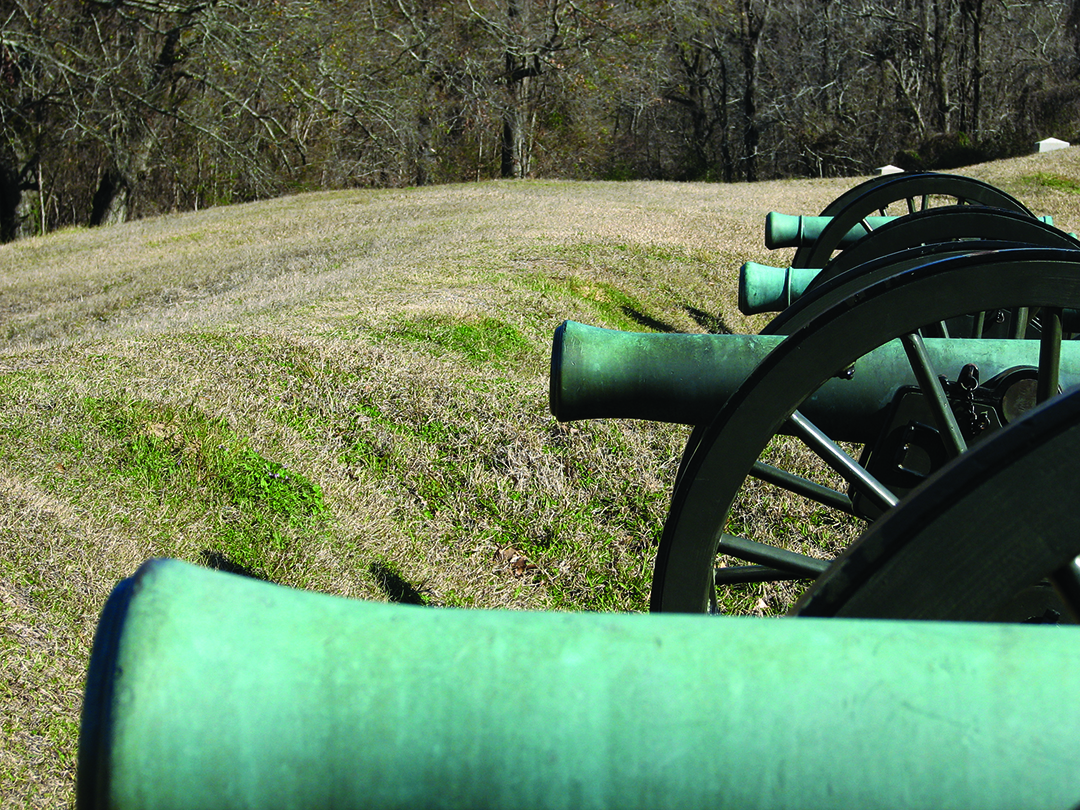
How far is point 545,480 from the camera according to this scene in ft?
14.1

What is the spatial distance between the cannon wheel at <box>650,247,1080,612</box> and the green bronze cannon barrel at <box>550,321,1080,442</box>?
208mm

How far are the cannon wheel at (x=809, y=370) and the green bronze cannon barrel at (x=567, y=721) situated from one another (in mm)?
1149

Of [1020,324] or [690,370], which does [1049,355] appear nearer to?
[690,370]

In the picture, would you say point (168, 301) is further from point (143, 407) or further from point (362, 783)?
point (362, 783)

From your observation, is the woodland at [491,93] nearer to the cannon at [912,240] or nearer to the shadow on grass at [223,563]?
the cannon at [912,240]

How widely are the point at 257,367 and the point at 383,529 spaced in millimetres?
1441

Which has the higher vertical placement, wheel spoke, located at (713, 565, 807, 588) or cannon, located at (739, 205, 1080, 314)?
cannon, located at (739, 205, 1080, 314)

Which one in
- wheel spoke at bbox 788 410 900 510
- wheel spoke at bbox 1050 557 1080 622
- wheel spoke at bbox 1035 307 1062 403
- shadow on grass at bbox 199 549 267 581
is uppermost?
wheel spoke at bbox 1035 307 1062 403

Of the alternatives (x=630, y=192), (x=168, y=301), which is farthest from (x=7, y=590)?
(x=630, y=192)

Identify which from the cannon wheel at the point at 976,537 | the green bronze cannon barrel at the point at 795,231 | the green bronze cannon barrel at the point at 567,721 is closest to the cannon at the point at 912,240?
the cannon wheel at the point at 976,537

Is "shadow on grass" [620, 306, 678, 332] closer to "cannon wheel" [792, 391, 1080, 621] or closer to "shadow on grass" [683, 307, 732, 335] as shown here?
"shadow on grass" [683, 307, 732, 335]

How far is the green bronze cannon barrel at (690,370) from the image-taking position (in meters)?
2.21

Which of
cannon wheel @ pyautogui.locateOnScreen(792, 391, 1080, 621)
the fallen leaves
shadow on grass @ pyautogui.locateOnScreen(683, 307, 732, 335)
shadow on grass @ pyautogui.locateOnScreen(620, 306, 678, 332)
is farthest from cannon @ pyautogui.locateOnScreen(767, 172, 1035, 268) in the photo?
cannon wheel @ pyautogui.locateOnScreen(792, 391, 1080, 621)

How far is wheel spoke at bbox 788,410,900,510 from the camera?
6.53 feet
